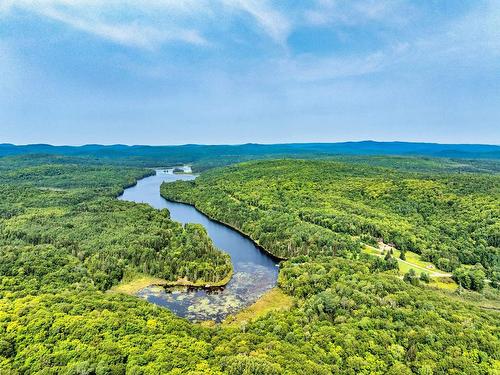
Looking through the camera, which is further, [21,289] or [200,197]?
[200,197]

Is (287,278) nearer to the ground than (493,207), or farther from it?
nearer to the ground

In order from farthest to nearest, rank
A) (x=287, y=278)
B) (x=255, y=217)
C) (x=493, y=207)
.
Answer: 1. (x=255, y=217)
2. (x=493, y=207)
3. (x=287, y=278)

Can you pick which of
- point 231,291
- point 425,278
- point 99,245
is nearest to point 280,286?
point 231,291

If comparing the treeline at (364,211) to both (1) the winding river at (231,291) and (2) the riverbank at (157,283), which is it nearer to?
(1) the winding river at (231,291)

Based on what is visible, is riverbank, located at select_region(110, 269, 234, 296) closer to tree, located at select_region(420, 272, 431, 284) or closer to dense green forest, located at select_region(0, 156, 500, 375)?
dense green forest, located at select_region(0, 156, 500, 375)

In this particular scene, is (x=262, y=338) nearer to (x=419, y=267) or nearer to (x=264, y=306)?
(x=264, y=306)

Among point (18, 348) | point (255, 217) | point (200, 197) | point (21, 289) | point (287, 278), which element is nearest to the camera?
point (18, 348)

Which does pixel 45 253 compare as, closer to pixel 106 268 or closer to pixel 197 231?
pixel 106 268

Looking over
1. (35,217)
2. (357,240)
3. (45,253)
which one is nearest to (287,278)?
(357,240)
